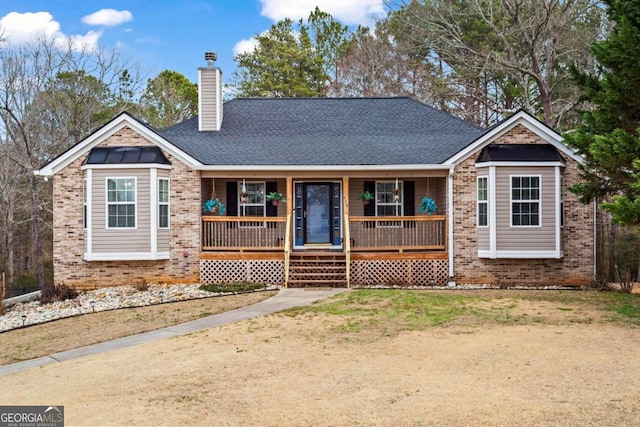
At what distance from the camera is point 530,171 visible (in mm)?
14836

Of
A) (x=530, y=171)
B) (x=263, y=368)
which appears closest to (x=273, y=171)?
(x=530, y=171)

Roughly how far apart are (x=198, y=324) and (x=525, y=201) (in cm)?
939

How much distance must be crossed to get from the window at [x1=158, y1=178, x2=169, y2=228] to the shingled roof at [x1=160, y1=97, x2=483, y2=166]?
1.18 metres

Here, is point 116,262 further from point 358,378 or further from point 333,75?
point 333,75

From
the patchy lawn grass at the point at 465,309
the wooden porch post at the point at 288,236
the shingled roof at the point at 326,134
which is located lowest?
the patchy lawn grass at the point at 465,309

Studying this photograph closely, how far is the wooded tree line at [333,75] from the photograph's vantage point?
2303 cm

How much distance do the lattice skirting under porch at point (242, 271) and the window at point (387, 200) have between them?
3.81 m

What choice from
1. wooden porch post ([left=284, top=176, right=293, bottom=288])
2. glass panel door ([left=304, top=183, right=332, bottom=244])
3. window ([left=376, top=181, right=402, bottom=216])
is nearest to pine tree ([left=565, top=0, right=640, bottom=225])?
window ([left=376, top=181, right=402, bottom=216])

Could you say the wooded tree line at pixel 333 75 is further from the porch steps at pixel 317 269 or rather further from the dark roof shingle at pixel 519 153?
the porch steps at pixel 317 269

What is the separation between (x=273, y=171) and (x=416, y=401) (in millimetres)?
10965

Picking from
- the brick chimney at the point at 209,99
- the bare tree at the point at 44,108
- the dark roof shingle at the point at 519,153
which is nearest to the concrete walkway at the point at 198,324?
the dark roof shingle at the point at 519,153

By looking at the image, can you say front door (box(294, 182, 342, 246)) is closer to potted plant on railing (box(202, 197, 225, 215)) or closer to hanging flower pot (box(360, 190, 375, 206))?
hanging flower pot (box(360, 190, 375, 206))

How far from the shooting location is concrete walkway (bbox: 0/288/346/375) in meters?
8.38

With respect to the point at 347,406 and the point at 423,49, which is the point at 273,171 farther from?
the point at 423,49
